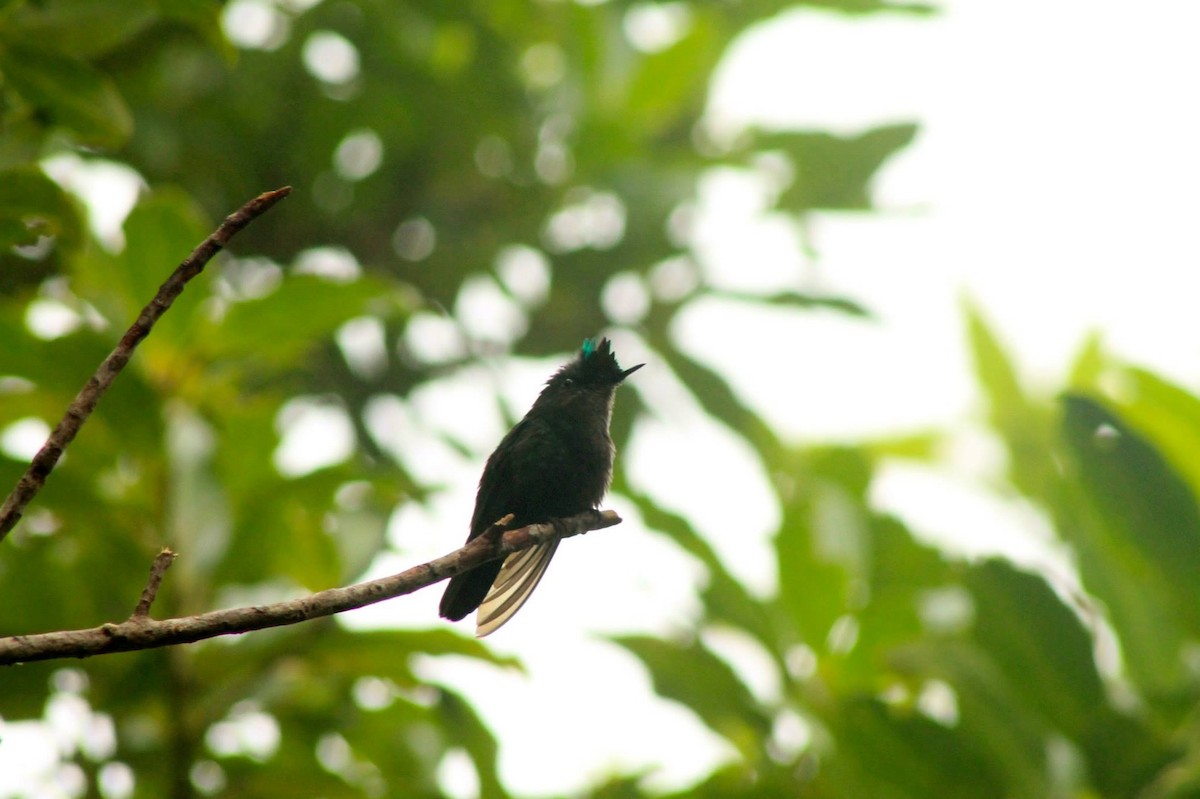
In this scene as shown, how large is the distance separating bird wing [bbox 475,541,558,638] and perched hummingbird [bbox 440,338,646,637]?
228 millimetres

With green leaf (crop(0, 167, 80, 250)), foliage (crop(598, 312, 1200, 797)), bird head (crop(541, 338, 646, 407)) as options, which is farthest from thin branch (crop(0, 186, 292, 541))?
foliage (crop(598, 312, 1200, 797))

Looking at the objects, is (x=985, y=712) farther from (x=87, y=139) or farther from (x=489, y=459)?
(x=87, y=139)

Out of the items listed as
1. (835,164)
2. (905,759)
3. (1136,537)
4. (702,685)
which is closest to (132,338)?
(905,759)

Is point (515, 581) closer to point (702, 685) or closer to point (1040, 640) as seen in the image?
point (702, 685)

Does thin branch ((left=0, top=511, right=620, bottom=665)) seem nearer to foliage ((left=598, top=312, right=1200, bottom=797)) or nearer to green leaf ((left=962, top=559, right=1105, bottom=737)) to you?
foliage ((left=598, top=312, right=1200, bottom=797))

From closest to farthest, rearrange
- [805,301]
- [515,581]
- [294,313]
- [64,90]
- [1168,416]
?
[64,90] < [515,581] < [294,313] < [1168,416] < [805,301]

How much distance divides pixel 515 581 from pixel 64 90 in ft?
4.55

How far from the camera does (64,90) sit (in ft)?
8.50

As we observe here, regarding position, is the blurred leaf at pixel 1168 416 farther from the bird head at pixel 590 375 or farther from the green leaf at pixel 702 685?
the bird head at pixel 590 375

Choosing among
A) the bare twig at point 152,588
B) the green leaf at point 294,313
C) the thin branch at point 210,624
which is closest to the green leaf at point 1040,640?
the green leaf at point 294,313

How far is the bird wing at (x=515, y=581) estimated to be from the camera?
8.70 feet

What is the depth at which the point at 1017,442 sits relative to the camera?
5375 mm

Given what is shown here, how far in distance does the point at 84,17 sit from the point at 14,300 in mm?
1638

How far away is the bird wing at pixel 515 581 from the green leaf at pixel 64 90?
1262mm
